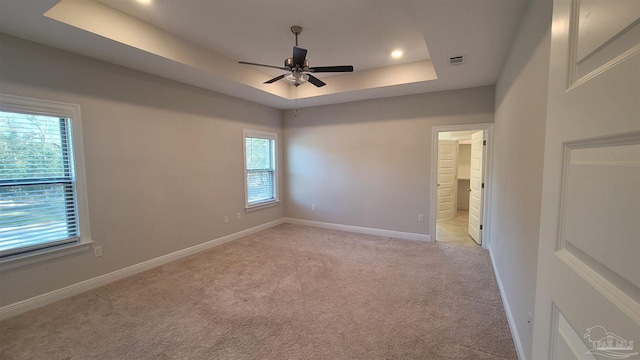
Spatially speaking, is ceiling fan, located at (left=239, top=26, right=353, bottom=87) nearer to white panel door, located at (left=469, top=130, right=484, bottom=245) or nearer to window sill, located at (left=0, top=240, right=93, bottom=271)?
window sill, located at (left=0, top=240, right=93, bottom=271)

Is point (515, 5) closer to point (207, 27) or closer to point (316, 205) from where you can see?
point (207, 27)

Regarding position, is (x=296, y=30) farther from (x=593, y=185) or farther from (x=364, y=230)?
(x=364, y=230)

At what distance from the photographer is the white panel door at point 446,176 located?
20.0 feet

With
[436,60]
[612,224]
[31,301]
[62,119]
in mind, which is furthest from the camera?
[436,60]

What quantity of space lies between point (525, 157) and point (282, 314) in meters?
2.44

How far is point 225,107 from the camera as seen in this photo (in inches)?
178

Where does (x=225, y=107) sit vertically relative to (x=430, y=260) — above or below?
above

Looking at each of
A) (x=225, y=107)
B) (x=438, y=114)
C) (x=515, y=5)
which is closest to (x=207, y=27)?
(x=225, y=107)

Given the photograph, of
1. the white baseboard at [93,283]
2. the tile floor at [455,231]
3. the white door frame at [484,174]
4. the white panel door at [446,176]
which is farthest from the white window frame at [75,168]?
the white panel door at [446,176]

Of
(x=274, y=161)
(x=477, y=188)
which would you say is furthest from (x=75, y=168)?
(x=477, y=188)

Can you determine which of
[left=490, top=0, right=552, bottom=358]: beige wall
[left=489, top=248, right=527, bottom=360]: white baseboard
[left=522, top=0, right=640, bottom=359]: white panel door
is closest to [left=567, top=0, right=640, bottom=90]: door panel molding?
[left=522, top=0, right=640, bottom=359]: white panel door

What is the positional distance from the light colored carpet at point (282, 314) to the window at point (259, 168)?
66.5 inches

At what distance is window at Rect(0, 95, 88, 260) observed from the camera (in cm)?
245

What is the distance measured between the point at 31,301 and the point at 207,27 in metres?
3.32
